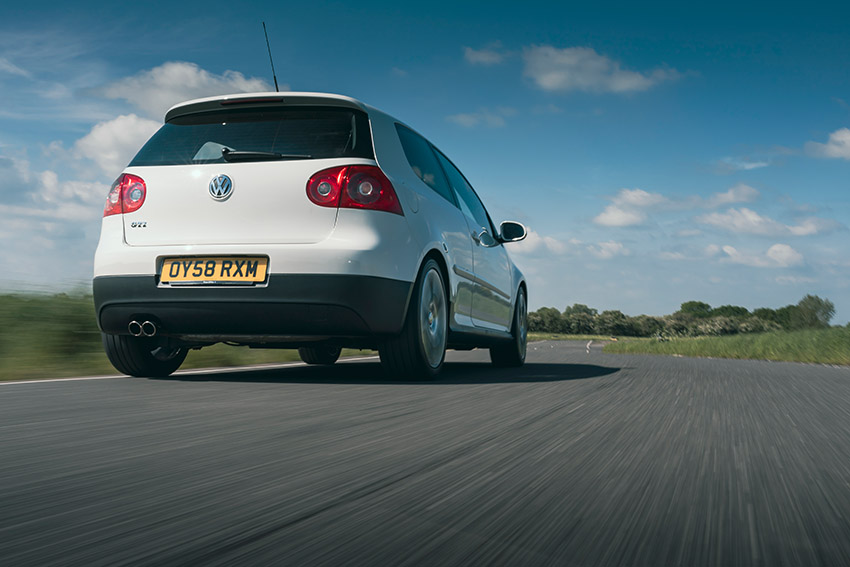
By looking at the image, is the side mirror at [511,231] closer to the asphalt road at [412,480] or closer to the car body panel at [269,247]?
the car body panel at [269,247]

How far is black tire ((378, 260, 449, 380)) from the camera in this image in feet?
19.3

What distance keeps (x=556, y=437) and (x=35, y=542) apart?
230 centimetres

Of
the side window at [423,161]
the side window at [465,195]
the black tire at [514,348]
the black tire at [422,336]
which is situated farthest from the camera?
the black tire at [514,348]

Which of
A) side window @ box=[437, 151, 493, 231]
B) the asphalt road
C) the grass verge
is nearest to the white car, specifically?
the asphalt road

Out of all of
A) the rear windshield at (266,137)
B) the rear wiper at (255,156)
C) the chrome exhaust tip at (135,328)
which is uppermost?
the rear windshield at (266,137)

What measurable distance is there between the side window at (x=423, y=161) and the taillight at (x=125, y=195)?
1.83 metres

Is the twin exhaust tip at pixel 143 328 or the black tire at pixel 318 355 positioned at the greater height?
the twin exhaust tip at pixel 143 328

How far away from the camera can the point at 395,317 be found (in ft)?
18.5

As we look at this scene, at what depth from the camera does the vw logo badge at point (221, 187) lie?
5.49 metres

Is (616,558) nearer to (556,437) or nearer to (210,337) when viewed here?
(556,437)

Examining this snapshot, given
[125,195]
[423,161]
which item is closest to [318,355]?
[423,161]

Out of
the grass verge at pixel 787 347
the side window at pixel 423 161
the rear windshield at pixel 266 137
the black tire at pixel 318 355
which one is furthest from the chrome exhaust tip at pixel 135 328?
the grass verge at pixel 787 347

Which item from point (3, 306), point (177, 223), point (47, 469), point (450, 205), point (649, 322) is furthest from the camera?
point (649, 322)

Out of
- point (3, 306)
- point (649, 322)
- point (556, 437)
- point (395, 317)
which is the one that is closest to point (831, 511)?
point (556, 437)
